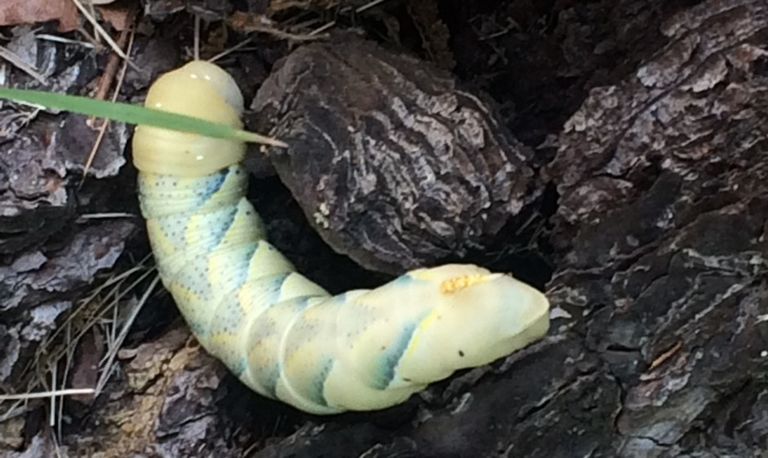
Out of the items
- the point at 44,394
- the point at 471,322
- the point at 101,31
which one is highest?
the point at 101,31

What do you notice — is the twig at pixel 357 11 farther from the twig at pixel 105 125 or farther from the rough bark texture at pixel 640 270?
the twig at pixel 105 125

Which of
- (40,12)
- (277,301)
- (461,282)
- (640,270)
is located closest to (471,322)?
(461,282)

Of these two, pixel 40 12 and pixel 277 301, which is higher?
pixel 40 12

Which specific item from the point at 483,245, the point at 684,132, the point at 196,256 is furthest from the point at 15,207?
the point at 684,132

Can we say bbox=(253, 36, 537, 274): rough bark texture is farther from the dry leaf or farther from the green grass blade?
the dry leaf

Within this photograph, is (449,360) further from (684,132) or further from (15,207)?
(15,207)

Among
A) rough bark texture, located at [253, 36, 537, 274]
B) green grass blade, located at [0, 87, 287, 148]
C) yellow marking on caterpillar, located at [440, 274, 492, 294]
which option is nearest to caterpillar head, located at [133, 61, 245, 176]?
rough bark texture, located at [253, 36, 537, 274]

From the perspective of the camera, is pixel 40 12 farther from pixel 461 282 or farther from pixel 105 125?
pixel 461 282

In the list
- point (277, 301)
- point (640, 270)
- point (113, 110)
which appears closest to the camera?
point (113, 110)
